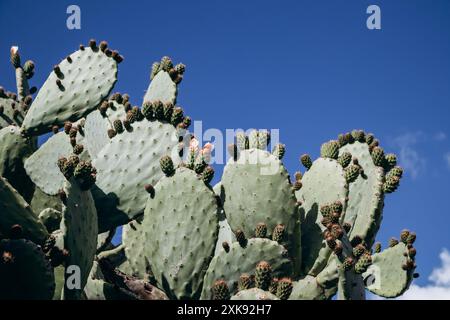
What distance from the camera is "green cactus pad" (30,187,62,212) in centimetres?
443

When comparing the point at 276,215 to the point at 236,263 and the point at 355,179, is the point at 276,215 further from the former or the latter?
the point at 355,179

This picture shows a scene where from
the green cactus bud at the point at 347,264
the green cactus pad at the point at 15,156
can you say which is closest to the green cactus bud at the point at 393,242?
the green cactus bud at the point at 347,264

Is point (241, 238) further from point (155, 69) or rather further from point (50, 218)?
point (155, 69)

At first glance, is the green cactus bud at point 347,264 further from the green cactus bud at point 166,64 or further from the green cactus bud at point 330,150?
the green cactus bud at point 166,64

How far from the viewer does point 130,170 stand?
394cm

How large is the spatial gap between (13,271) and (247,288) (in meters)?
1.13

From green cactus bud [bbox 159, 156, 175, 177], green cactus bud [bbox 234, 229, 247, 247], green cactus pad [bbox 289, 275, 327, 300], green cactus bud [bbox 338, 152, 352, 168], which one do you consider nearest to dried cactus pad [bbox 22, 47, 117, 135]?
green cactus bud [bbox 159, 156, 175, 177]

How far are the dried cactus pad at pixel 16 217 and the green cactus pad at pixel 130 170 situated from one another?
2.12ft

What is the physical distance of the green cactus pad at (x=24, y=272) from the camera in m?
3.04

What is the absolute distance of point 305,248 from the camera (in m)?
3.81

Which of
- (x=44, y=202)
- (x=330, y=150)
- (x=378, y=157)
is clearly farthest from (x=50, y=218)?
(x=378, y=157)

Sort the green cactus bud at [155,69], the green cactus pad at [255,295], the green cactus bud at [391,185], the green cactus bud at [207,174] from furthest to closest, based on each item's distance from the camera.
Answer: the green cactus bud at [155,69] → the green cactus bud at [391,185] → the green cactus bud at [207,174] → the green cactus pad at [255,295]
